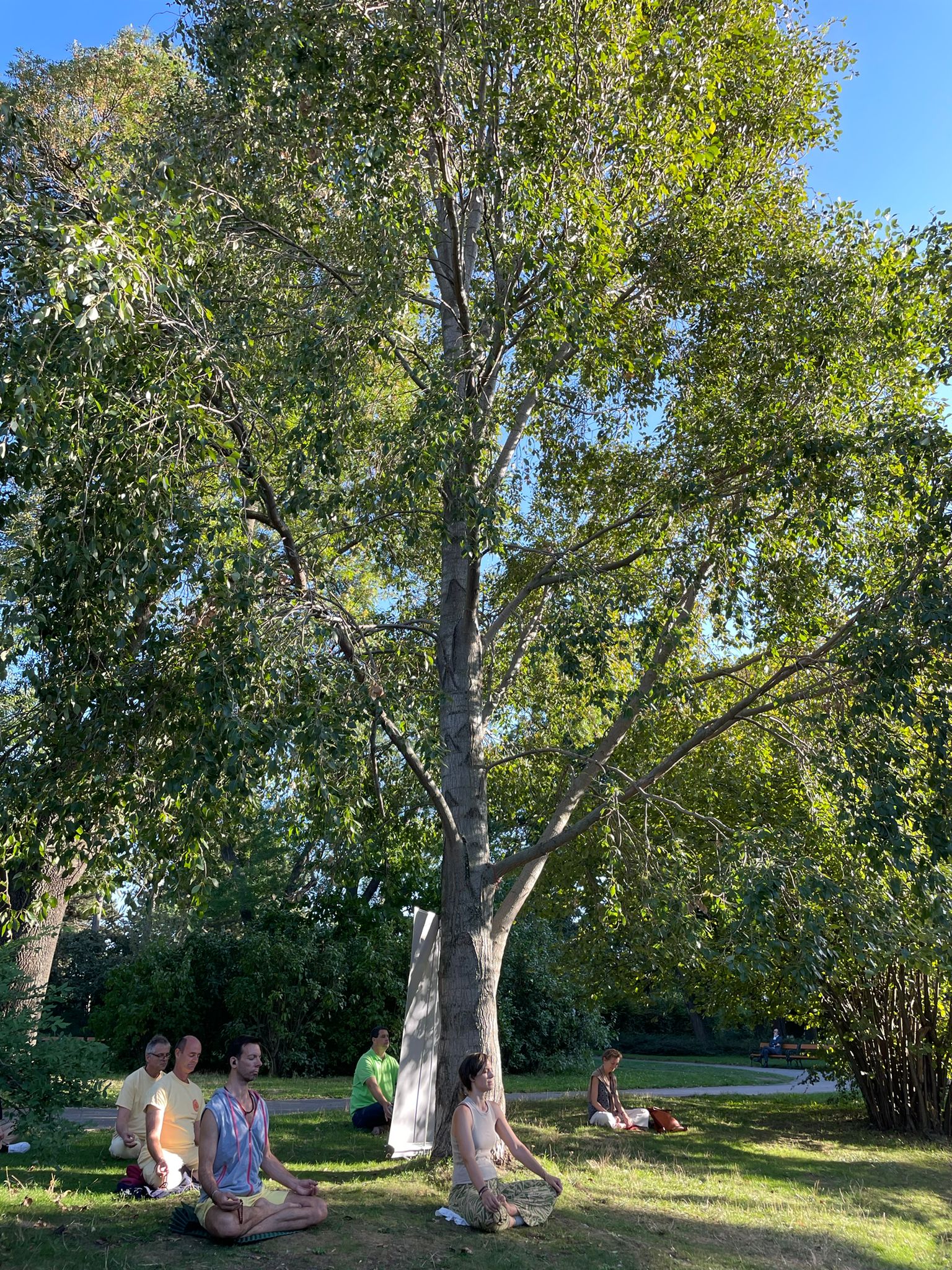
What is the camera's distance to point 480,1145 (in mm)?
6500

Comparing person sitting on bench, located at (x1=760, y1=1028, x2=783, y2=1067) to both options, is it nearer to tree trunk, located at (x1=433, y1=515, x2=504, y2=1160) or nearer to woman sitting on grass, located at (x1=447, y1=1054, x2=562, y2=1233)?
tree trunk, located at (x1=433, y1=515, x2=504, y2=1160)

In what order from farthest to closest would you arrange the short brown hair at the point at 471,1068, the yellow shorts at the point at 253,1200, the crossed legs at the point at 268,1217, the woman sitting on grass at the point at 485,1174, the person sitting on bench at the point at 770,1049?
the person sitting on bench at the point at 770,1049 → the short brown hair at the point at 471,1068 → the woman sitting on grass at the point at 485,1174 → the yellow shorts at the point at 253,1200 → the crossed legs at the point at 268,1217

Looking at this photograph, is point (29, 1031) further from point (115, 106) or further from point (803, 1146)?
point (115, 106)

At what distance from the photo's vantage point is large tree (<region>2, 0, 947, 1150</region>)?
25.8 ft

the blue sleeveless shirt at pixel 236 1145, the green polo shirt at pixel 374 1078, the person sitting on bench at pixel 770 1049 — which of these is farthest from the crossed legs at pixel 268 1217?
the person sitting on bench at pixel 770 1049

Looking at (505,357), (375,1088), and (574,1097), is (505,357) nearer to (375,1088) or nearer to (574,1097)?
(375,1088)

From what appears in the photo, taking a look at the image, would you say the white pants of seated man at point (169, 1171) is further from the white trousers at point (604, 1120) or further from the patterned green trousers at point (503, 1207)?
the white trousers at point (604, 1120)

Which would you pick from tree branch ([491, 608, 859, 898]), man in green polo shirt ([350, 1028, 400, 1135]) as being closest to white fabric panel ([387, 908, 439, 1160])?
man in green polo shirt ([350, 1028, 400, 1135])

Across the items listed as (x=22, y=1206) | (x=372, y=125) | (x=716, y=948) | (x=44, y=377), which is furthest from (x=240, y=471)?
(x=716, y=948)

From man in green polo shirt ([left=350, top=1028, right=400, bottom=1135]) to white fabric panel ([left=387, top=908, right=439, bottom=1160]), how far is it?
79 cm

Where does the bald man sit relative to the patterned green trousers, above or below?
above

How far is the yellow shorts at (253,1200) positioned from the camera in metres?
5.69

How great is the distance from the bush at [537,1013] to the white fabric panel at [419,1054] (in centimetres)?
1080

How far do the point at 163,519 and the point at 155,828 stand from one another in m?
2.54
